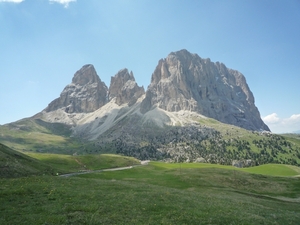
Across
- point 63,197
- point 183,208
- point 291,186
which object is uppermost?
point 63,197

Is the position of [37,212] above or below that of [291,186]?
above

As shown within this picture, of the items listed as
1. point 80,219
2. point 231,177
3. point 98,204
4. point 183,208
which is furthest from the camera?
point 231,177

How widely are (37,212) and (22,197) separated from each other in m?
6.72

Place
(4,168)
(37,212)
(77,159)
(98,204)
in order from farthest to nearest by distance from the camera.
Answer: (77,159)
(4,168)
(98,204)
(37,212)

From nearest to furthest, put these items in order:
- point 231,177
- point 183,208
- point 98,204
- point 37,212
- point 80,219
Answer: point 80,219 < point 37,212 < point 98,204 < point 183,208 < point 231,177

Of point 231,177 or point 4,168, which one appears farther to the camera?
point 231,177

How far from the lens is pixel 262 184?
245 feet

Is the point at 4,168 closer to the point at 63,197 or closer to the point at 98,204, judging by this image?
the point at 63,197

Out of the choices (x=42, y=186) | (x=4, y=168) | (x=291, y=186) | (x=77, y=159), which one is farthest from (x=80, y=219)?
(x=77, y=159)

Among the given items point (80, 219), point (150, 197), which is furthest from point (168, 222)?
point (150, 197)

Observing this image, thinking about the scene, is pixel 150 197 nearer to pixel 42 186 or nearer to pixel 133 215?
pixel 133 215

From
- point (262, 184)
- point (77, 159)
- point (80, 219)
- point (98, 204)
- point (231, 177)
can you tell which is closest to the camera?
point (80, 219)

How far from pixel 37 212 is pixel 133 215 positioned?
1002 centimetres

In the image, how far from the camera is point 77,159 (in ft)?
449
